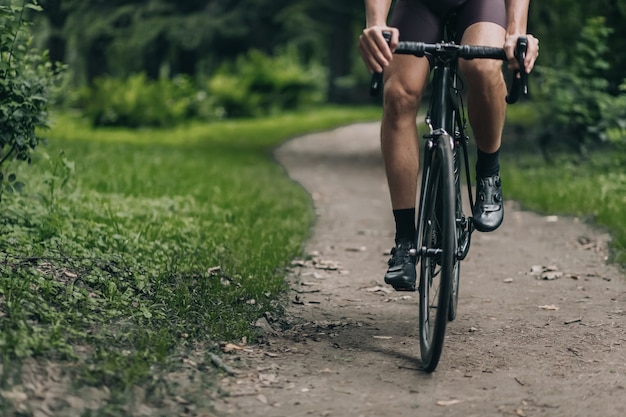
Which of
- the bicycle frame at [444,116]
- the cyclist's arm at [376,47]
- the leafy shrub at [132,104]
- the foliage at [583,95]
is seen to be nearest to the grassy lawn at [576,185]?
the foliage at [583,95]

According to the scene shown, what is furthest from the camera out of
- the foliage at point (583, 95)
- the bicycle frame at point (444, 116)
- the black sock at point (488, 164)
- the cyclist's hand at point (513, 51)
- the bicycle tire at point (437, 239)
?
the foliage at point (583, 95)

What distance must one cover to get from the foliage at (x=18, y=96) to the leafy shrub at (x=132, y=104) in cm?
1399

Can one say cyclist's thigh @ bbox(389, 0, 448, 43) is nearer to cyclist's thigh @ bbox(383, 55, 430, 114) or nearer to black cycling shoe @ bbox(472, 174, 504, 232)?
cyclist's thigh @ bbox(383, 55, 430, 114)

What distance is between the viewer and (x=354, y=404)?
358 cm

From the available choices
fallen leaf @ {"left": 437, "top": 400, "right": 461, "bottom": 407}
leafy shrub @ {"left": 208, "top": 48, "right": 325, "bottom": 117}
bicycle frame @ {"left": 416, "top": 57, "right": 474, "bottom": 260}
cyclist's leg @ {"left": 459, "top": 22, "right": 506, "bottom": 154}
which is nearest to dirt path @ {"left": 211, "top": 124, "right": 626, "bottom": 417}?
fallen leaf @ {"left": 437, "top": 400, "right": 461, "bottom": 407}

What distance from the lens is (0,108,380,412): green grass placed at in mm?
3762

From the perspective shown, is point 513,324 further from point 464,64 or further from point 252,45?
point 252,45

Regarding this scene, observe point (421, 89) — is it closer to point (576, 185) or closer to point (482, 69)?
point (482, 69)

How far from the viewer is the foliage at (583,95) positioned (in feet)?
32.6

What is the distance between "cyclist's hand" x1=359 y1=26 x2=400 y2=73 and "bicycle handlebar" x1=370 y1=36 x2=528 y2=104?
2 cm

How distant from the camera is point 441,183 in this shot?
3.96 metres

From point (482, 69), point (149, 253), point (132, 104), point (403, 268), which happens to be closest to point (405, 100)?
point (482, 69)

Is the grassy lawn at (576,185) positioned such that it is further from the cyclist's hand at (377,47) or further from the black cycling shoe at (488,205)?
the cyclist's hand at (377,47)

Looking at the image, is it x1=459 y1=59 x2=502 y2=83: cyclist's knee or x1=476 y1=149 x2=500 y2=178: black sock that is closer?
x1=459 y1=59 x2=502 y2=83: cyclist's knee
